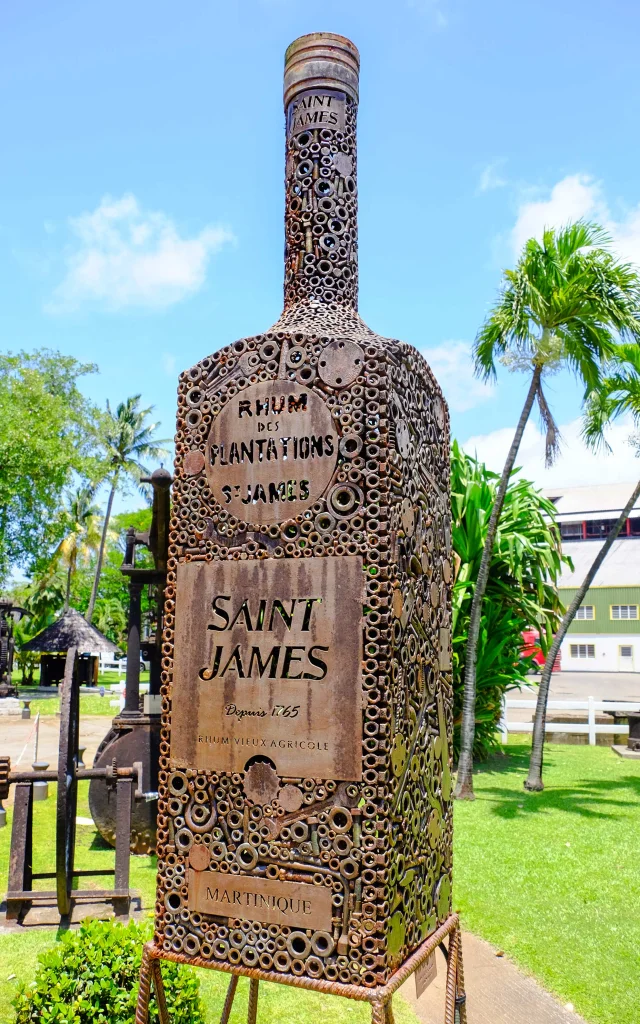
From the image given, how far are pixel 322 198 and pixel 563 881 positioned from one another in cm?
650

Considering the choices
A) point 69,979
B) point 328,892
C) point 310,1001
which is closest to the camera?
point 328,892

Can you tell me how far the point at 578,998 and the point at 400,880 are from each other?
9.66ft

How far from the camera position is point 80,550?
38.4 m

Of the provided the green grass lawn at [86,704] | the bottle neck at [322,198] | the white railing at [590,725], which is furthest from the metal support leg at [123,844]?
the green grass lawn at [86,704]

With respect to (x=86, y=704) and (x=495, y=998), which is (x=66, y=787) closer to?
(x=495, y=998)

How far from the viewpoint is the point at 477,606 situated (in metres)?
11.0

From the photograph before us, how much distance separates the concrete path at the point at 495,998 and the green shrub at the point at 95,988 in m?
2.01

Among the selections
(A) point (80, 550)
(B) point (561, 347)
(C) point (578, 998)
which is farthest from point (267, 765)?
(A) point (80, 550)

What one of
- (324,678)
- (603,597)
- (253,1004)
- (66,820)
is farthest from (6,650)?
→ (603,597)

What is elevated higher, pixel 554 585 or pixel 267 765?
pixel 554 585

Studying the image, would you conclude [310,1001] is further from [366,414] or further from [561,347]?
[561,347]

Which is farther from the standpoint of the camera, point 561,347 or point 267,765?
point 561,347

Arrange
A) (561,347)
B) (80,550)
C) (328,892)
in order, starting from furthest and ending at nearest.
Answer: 1. (80,550)
2. (561,347)
3. (328,892)

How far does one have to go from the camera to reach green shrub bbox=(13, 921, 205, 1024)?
3547 mm
